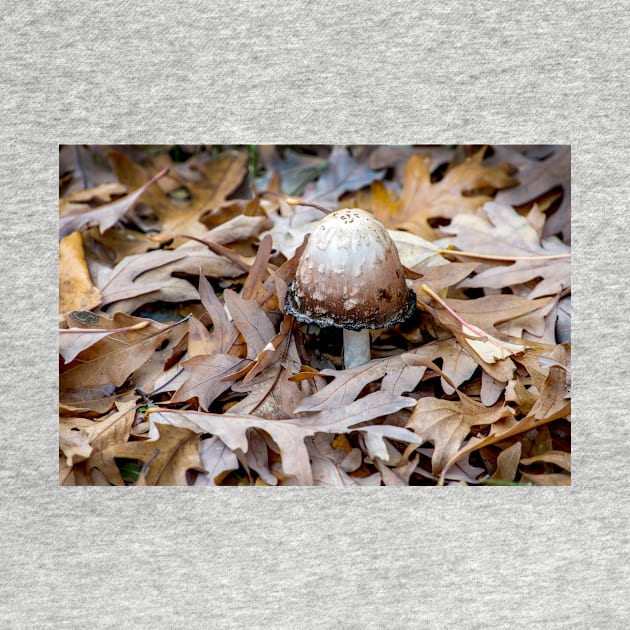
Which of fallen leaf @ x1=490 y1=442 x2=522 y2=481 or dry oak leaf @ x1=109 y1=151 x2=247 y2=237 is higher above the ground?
dry oak leaf @ x1=109 y1=151 x2=247 y2=237

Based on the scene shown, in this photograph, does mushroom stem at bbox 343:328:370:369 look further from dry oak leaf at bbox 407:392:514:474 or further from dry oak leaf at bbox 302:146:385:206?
dry oak leaf at bbox 302:146:385:206

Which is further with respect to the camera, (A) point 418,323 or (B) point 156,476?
(A) point 418,323

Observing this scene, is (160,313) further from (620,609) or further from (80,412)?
(620,609)

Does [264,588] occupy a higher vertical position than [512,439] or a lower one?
lower

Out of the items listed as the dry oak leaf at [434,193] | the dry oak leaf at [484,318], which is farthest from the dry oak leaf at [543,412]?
the dry oak leaf at [434,193]

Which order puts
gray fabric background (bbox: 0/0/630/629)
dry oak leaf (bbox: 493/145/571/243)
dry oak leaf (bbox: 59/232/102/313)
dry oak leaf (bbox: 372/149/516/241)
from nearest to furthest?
gray fabric background (bbox: 0/0/630/629) < dry oak leaf (bbox: 59/232/102/313) < dry oak leaf (bbox: 493/145/571/243) < dry oak leaf (bbox: 372/149/516/241)

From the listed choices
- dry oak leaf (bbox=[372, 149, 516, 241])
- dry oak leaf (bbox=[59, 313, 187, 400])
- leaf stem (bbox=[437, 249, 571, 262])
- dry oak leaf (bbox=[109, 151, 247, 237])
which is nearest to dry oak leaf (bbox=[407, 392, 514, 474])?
leaf stem (bbox=[437, 249, 571, 262])

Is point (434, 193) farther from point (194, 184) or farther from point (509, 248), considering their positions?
point (194, 184)

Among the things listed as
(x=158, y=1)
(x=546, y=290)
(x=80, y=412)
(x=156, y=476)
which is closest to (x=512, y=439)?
(x=546, y=290)
